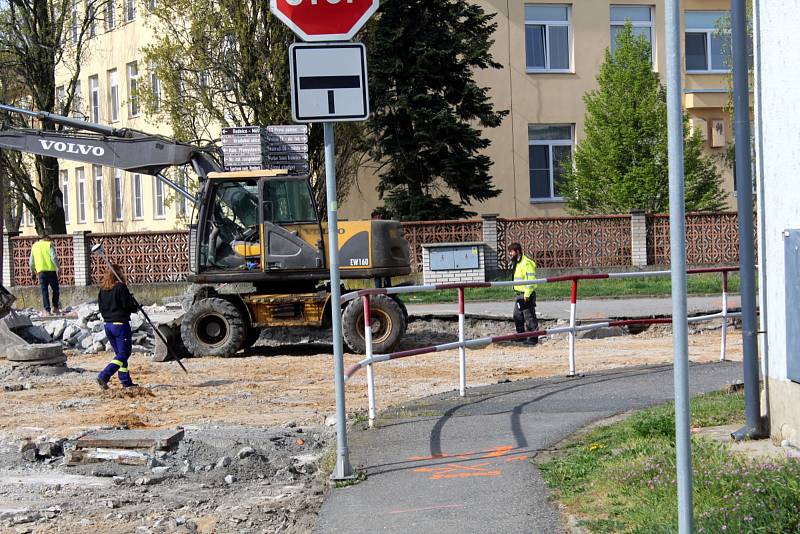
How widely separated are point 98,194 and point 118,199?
176 cm

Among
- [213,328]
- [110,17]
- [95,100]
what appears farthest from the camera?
[95,100]

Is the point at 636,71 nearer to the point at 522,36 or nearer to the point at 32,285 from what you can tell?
the point at 522,36

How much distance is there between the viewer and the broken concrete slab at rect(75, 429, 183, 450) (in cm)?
939

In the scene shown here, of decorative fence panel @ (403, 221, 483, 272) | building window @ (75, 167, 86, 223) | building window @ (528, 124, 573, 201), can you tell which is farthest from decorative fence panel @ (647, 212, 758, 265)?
building window @ (75, 167, 86, 223)

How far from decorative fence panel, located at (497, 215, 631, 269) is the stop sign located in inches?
912

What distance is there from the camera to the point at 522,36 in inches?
1464

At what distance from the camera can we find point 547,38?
3769 centimetres

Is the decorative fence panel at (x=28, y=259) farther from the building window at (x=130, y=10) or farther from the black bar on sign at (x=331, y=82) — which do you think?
the black bar on sign at (x=331, y=82)

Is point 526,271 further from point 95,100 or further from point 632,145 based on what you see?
point 95,100

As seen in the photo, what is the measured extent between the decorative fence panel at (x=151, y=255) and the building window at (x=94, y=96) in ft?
56.8

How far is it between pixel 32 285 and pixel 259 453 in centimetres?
2430

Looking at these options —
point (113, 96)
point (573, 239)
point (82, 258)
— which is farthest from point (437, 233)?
point (113, 96)

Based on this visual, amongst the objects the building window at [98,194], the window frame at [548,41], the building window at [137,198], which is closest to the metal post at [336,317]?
the window frame at [548,41]

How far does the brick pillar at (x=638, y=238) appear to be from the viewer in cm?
3053
